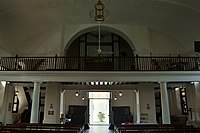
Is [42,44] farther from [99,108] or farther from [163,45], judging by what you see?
[163,45]

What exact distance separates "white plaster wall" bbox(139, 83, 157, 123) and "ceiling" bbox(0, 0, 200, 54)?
4.05 metres

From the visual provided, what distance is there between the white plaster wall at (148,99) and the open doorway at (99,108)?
19.5 feet

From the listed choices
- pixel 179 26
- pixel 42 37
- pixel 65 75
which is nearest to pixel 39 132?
pixel 65 75

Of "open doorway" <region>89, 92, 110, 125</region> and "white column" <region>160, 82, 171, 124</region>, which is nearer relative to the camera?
"white column" <region>160, 82, 171, 124</region>

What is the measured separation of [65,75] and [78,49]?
5181 mm

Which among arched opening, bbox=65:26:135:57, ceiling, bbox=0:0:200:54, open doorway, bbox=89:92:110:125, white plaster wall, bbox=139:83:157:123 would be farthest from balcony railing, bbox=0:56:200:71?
open doorway, bbox=89:92:110:125

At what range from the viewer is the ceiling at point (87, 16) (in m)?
10.2

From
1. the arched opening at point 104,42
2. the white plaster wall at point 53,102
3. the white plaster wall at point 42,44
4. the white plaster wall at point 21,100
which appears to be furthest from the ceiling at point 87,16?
the white plaster wall at point 53,102

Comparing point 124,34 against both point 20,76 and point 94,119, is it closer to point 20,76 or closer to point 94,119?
point 20,76

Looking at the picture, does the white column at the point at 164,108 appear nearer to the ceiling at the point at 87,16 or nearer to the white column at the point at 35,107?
the ceiling at the point at 87,16

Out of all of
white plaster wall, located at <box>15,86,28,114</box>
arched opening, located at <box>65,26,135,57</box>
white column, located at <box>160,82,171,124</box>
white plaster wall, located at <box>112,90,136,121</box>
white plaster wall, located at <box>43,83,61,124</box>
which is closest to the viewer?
white column, located at <box>160,82,171,124</box>

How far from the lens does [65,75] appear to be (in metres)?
9.55

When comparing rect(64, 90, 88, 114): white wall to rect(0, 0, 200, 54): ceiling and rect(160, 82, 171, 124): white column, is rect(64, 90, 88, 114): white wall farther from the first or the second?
rect(160, 82, 171, 124): white column

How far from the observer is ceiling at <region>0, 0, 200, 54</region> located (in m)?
10.2
